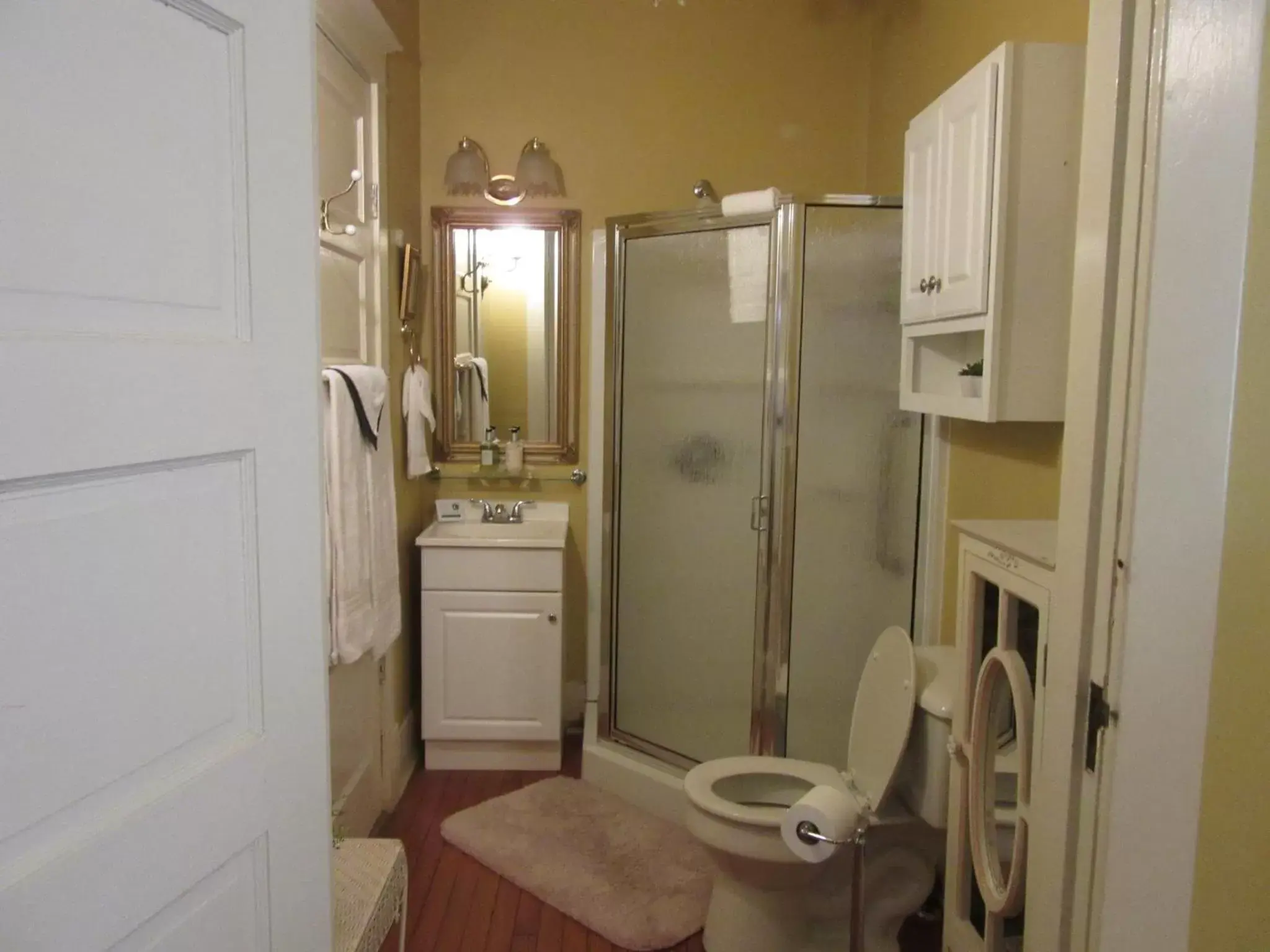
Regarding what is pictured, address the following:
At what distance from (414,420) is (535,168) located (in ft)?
3.27

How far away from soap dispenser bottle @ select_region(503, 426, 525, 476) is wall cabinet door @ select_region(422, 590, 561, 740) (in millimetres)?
516

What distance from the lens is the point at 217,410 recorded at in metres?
0.83

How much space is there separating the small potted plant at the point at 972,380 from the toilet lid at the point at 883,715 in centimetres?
58

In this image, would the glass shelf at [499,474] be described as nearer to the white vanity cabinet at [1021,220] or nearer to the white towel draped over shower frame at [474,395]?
the white towel draped over shower frame at [474,395]

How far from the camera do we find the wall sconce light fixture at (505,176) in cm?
313

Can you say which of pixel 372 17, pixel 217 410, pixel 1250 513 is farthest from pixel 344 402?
pixel 1250 513

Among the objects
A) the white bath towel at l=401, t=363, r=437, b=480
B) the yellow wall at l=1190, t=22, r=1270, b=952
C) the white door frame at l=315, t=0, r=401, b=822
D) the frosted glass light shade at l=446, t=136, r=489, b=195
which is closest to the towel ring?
the white door frame at l=315, t=0, r=401, b=822

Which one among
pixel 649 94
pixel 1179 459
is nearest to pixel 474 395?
pixel 649 94

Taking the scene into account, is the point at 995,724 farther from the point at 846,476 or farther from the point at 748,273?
the point at 748,273

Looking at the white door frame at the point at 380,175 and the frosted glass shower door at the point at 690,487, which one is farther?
the frosted glass shower door at the point at 690,487

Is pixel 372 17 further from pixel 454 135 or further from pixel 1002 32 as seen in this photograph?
pixel 1002 32

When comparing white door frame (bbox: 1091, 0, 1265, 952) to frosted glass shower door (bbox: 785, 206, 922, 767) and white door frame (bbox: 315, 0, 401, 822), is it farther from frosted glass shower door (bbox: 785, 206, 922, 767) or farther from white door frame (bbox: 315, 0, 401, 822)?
white door frame (bbox: 315, 0, 401, 822)

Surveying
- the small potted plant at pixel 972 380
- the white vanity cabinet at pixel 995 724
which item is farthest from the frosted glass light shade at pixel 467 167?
the white vanity cabinet at pixel 995 724

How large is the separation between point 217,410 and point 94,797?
0.35 m
